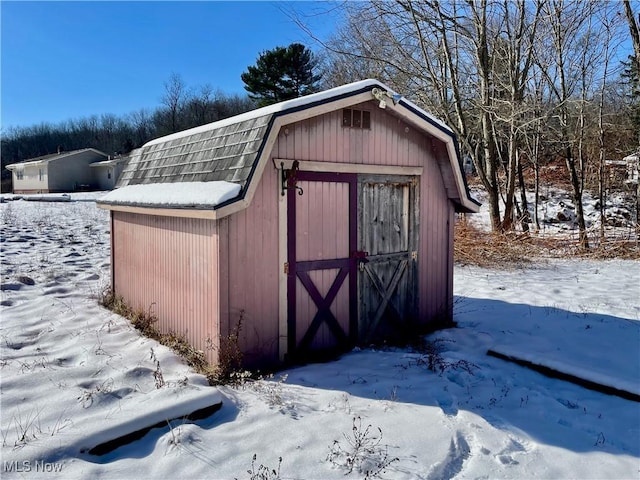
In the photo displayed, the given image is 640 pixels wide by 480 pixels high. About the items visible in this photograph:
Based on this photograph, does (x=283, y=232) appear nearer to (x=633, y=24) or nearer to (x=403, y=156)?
(x=403, y=156)

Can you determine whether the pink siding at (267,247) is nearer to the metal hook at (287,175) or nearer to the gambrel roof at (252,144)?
the metal hook at (287,175)

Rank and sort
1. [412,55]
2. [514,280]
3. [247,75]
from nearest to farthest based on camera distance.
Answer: [514,280], [412,55], [247,75]

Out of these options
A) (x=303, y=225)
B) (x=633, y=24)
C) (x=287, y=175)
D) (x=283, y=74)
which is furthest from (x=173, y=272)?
(x=283, y=74)

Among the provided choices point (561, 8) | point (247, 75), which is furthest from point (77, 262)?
point (247, 75)

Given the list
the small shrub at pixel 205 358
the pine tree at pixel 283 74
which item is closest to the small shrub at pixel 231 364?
the small shrub at pixel 205 358

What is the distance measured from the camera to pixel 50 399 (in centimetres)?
417

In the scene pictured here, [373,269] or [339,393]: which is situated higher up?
[373,269]

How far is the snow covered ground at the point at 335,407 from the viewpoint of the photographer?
3393 millimetres

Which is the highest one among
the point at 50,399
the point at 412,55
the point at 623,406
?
the point at 412,55

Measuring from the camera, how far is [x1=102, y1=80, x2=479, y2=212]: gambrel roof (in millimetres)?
4934

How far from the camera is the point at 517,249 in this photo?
13.2 meters

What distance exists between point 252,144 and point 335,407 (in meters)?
2.87

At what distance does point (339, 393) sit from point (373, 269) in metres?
2.10

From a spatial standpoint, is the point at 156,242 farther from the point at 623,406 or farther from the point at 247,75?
the point at 247,75
